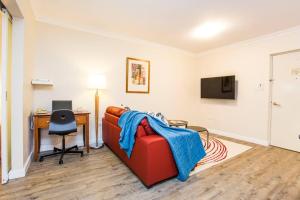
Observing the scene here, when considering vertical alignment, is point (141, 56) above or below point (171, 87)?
above

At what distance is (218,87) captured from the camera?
169 inches

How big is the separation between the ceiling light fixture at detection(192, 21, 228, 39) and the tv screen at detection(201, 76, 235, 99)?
1228mm

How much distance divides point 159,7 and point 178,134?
1949 millimetres

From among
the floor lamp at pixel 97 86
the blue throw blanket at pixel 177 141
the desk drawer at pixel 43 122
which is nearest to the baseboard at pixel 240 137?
the blue throw blanket at pixel 177 141

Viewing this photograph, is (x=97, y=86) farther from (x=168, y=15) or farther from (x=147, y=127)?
(x=168, y=15)

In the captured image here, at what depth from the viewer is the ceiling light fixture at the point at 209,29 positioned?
298 cm

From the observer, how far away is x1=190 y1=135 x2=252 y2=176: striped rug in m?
2.48

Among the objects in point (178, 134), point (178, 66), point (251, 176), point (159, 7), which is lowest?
point (251, 176)

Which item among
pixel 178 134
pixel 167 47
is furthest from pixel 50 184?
pixel 167 47

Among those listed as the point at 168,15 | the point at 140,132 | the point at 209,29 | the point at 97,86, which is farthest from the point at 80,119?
the point at 209,29

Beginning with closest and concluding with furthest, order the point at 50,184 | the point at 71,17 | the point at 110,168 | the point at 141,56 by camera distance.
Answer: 1. the point at 50,184
2. the point at 110,168
3. the point at 71,17
4. the point at 141,56

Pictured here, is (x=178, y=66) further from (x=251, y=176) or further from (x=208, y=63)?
(x=251, y=176)

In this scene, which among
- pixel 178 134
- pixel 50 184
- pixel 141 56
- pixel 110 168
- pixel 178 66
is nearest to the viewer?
pixel 50 184

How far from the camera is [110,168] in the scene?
2324mm
